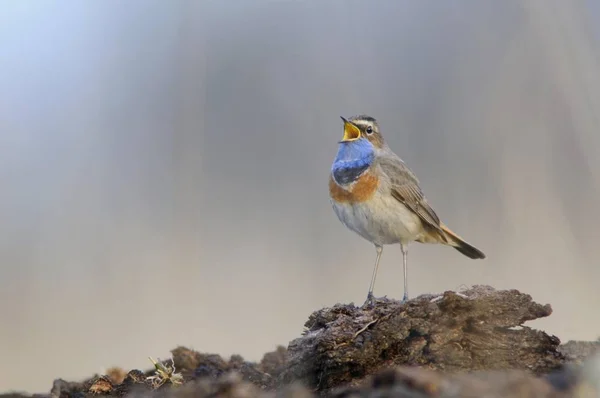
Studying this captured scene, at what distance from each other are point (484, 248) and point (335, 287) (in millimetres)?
1628

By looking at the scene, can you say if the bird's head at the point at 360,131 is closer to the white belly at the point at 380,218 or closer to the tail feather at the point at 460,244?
the white belly at the point at 380,218

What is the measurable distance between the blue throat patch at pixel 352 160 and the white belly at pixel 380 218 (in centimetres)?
21

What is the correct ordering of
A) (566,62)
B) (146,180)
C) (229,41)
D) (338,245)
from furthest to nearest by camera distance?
(229,41)
(146,180)
(338,245)
(566,62)

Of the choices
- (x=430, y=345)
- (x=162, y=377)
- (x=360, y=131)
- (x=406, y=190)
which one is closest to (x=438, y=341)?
(x=430, y=345)

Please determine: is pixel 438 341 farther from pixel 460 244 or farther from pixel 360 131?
pixel 460 244

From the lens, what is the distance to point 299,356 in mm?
3785

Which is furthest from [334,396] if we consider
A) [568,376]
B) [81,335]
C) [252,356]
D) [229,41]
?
[229,41]

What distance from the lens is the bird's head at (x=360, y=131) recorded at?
5895mm

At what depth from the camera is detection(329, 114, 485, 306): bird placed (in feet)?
18.6

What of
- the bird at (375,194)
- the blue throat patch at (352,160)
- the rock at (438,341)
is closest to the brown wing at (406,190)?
the bird at (375,194)

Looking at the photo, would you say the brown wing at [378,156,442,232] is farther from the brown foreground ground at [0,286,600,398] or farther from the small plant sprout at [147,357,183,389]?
the small plant sprout at [147,357,183,389]

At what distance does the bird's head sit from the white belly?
1.64 ft

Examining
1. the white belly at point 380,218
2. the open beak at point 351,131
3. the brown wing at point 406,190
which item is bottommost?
the white belly at point 380,218

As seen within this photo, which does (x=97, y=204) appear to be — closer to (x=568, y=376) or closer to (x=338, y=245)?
(x=338, y=245)
